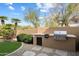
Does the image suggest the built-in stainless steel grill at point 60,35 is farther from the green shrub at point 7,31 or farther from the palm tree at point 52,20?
the green shrub at point 7,31

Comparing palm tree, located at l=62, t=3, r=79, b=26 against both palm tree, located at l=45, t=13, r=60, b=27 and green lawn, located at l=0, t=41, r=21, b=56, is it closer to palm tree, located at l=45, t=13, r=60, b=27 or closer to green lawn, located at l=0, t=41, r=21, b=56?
palm tree, located at l=45, t=13, r=60, b=27

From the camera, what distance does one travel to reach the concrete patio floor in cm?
254

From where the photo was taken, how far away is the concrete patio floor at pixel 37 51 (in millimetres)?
2537

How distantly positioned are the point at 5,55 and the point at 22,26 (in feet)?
1.72

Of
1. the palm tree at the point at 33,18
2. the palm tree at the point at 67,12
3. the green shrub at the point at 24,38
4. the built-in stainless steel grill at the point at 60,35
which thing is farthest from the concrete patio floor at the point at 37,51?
the palm tree at the point at 67,12

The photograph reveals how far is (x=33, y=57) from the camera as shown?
2.56 m

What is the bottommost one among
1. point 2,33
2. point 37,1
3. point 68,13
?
point 2,33

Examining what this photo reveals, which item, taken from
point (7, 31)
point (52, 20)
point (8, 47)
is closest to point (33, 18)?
point (52, 20)

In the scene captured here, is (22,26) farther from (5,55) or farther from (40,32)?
(5,55)

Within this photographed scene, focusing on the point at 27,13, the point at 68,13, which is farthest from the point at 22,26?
the point at 68,13

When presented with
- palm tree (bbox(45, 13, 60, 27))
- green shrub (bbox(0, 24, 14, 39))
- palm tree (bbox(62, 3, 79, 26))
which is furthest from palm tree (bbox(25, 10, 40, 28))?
palm tree (bbox(62, 3, 79, 26))

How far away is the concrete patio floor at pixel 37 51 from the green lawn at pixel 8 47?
0.08m

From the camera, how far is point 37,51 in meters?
2.57

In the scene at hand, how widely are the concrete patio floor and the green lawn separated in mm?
78
